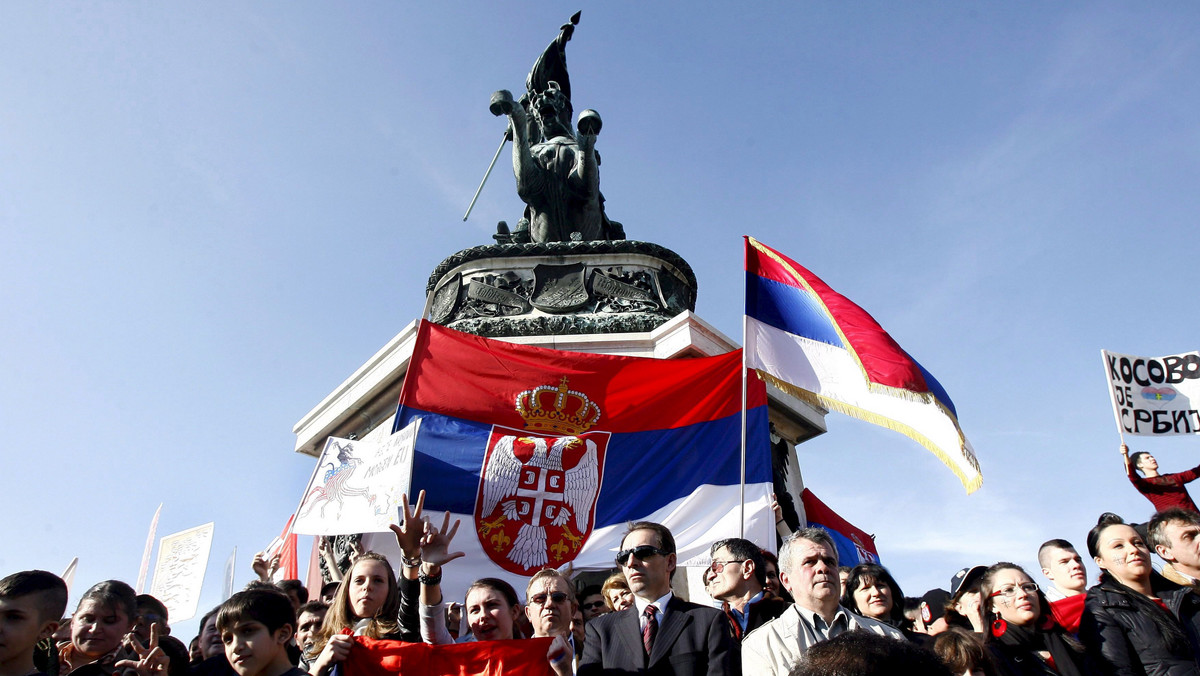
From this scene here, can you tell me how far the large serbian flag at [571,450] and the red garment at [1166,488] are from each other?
2735 mm

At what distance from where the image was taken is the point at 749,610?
451 cm

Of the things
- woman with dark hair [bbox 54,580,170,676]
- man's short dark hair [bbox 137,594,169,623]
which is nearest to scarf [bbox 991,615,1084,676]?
woman with dark hair [bbox 54,580,170,676]

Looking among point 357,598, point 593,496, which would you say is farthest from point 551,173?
point 357,598

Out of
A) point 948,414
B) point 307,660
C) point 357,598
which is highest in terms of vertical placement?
point 948,414

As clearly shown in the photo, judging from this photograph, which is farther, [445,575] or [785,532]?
[785,532]

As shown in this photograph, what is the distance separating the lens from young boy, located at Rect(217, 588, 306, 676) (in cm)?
420

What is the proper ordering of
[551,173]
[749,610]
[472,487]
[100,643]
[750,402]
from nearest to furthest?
[749,610] → [100,643] → [472,487] → [750,402] → [551,173]

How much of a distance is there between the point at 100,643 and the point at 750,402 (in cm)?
538

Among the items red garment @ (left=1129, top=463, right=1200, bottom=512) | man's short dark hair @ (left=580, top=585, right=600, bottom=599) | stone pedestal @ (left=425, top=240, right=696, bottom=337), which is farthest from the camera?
stone pedestal @ (left=425, top=240, right=696, bottom=337)

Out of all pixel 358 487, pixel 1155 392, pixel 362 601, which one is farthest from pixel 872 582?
pixel 1155 392

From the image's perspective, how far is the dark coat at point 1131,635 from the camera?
456 cm

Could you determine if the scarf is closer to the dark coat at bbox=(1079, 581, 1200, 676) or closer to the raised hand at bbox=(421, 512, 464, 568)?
the dark coat at bbox=(1079, 581, 1200, 676)

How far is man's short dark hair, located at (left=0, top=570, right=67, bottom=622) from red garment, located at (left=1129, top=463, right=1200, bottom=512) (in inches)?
275

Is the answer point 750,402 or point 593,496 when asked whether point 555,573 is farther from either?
point 750,402
